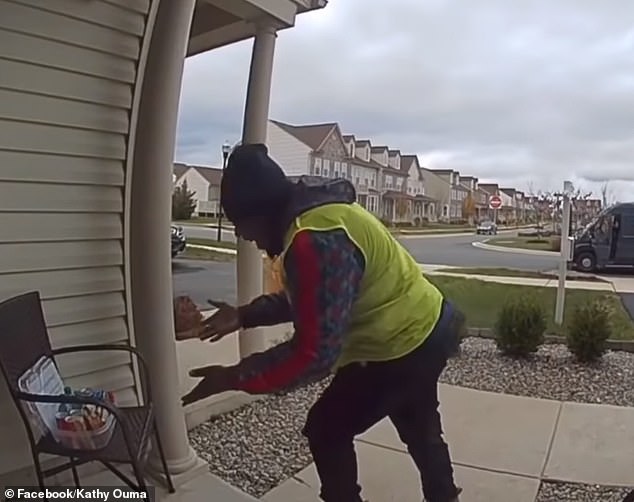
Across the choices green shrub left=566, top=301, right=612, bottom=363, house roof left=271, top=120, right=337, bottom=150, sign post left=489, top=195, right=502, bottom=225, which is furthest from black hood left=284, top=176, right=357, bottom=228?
sign post left=489, top=195, right=502, bottom=225

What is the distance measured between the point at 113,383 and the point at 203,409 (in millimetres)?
797

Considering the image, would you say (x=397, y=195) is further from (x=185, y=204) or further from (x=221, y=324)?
(x=221, y=324)

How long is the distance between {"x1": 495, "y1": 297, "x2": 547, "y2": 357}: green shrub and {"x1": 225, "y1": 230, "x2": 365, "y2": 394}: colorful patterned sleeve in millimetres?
3483

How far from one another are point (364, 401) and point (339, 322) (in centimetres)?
38

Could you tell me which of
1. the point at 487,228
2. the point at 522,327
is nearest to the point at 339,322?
the point at 522,327

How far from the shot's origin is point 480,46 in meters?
11.0

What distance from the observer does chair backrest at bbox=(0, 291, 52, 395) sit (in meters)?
1.89

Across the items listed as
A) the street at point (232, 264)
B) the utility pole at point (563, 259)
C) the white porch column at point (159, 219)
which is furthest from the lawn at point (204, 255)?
the white porch column at point (159, 219)

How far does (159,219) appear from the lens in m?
2.48

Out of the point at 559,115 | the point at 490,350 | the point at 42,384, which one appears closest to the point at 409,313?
the point at 42,384

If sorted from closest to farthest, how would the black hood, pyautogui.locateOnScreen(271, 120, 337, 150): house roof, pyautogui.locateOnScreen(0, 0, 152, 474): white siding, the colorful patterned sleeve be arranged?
the colorful patterned sleeve → the black hood → pyautogui.locateOnScreen(0, 0, 152, 474): white siding → pyautogui.locateOnScreen(271, 120, 337, 150): house roof

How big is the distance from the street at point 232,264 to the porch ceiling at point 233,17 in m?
1.30

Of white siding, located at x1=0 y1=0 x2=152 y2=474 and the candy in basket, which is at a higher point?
white siding, located at x1=0 y1=0 x2=152 y2=474

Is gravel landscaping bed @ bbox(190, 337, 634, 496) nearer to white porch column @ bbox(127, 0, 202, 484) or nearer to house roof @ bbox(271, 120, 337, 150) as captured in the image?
white porch column @ bbox(127, 0, 202, 484)
